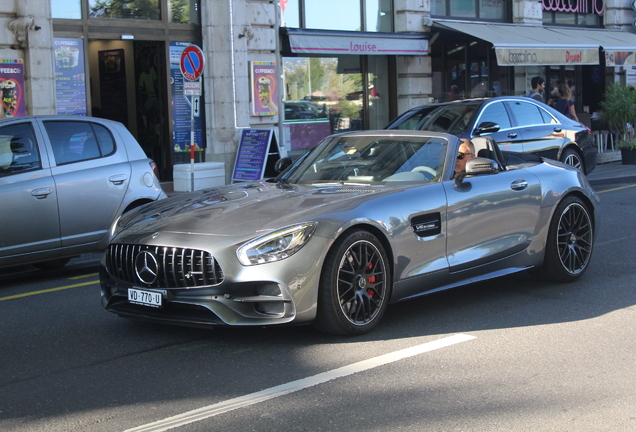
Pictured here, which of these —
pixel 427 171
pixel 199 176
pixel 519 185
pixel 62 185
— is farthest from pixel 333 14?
pixel 427 171

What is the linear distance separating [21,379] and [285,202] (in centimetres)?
201

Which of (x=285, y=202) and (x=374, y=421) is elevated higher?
(x=285, y=202)

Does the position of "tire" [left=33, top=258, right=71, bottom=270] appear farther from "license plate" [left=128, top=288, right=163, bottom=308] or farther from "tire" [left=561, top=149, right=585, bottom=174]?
"tire" [left=561, top=149, right=585, bottom=174]

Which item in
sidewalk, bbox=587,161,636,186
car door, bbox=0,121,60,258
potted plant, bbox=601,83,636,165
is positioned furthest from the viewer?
potted plant, bbox=601,83,636,165

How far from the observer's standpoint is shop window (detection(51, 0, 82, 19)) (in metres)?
14.1

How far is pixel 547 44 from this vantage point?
19172 mm

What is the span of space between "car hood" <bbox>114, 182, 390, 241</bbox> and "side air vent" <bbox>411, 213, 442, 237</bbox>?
0.31m

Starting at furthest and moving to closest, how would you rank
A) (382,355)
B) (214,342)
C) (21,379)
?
(214,342) → (382,355) → (21,379)

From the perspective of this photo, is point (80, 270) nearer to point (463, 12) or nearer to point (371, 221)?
point (371, 221)

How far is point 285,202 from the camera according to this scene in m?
5.46

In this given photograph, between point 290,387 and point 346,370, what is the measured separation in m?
0.42

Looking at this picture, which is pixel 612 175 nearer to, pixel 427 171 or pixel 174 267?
pixel 427 171

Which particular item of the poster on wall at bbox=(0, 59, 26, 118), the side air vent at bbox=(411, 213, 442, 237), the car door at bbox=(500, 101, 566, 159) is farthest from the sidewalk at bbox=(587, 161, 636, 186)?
the side air vent at bbox=(411, 213, 442, 237)

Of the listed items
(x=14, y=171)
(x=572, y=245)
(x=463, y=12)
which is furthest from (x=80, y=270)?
(x=463, y=12)
